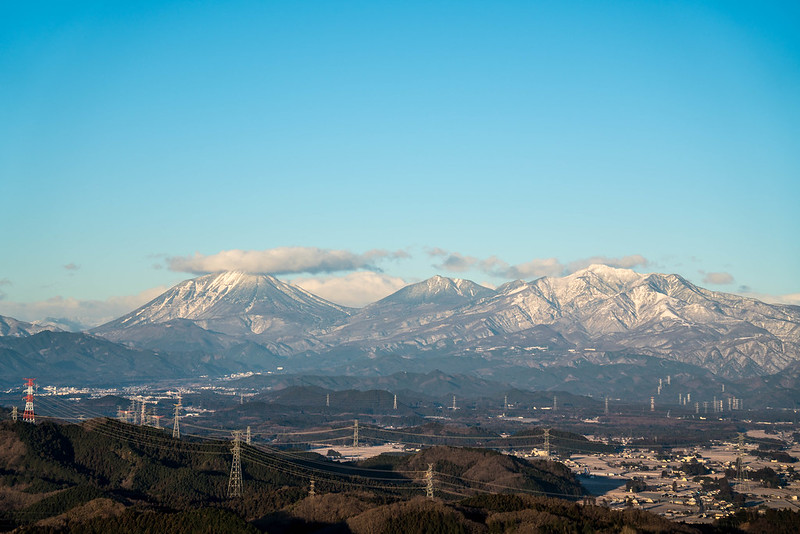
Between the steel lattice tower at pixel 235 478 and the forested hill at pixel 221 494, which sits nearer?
the forested hill at pixel 221 494

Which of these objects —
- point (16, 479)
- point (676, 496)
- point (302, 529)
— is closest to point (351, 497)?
point (302, 529)

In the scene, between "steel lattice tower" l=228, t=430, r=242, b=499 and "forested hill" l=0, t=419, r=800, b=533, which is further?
"steel lattice tower" l=228, t=430, r=242, b=499

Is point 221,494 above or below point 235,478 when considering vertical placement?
below

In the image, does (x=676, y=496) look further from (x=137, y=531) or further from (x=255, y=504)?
(x=137, y=531)

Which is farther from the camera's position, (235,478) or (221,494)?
(221,494)

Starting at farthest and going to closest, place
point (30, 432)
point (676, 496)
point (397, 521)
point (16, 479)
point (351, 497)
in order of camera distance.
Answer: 1. point (676, 496)
2. point (30, 432)
3. point (16, 479)
4. point (351, 497)
5. point (397, 521)

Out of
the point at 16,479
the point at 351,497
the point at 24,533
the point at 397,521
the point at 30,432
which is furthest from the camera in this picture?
the point at 30,432

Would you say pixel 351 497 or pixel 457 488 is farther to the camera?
pixel 457 488
